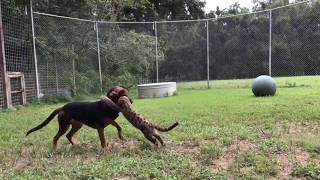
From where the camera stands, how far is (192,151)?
4.72 metres

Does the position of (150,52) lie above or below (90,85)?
above

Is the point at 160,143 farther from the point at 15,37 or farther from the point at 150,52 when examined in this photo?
the point at 150,52

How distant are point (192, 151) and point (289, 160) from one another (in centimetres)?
107

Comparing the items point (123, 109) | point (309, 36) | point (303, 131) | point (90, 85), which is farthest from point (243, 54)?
point (123, 109)

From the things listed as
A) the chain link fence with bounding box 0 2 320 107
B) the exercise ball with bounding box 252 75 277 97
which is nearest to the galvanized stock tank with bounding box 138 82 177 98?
the chain link fence with bounding box 0 2 320 107

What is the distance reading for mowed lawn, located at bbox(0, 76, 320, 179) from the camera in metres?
3.95

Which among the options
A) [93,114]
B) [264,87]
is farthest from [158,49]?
[93,114]

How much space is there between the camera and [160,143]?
4.98m

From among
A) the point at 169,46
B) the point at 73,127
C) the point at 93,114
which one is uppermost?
the point at 169,46

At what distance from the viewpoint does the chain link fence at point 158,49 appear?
11.8 meters

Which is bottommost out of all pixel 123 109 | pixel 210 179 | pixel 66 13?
pixel 210 179

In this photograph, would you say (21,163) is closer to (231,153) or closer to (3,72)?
(231,153)

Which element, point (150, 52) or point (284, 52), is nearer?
point (284, 52)

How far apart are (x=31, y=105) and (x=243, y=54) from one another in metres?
9.05
